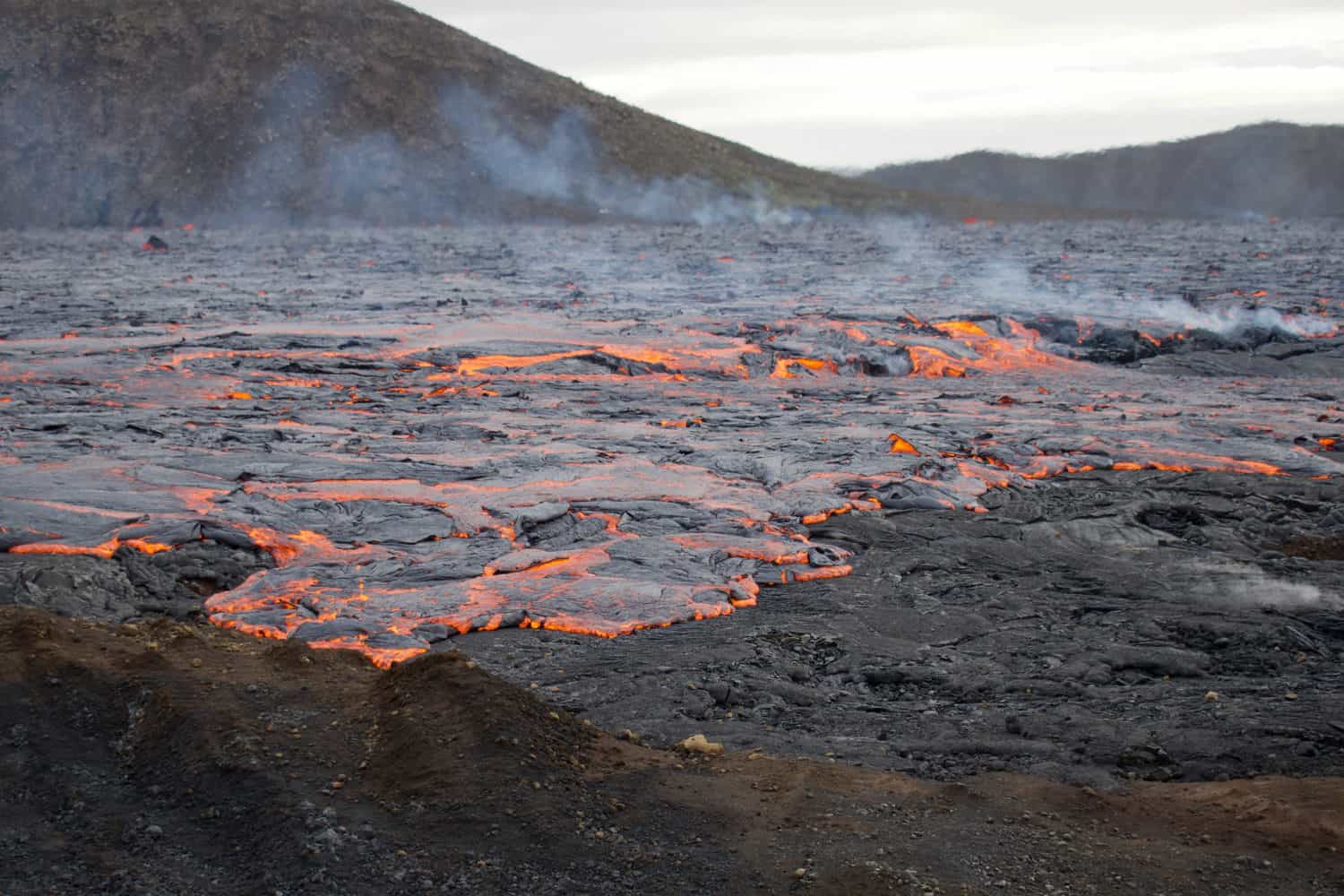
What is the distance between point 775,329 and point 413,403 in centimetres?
597

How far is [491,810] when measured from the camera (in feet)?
12.7

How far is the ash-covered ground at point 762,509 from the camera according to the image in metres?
5.30

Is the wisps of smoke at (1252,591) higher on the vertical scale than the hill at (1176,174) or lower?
lower

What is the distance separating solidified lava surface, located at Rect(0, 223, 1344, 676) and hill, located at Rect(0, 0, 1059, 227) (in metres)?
27.4

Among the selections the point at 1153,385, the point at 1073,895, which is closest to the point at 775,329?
the point at 1153,385

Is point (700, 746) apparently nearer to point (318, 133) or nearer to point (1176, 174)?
point (318, 133)

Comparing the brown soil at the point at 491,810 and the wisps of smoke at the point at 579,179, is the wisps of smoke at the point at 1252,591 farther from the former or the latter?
the wisps of smoke at the point at 579,179

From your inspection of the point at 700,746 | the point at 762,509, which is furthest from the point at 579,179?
the point at 700,746

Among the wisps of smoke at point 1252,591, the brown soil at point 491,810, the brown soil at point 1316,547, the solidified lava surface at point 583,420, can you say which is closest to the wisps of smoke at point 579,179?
the solidified lava surface at point 583,420

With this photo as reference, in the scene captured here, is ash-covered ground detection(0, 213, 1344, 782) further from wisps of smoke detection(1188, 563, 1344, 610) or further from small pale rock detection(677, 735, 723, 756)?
small pale rock detection(677, 735, 723, 756)

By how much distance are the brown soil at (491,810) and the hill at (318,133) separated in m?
46.5

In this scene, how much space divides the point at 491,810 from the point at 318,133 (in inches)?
2111

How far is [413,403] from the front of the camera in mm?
11664

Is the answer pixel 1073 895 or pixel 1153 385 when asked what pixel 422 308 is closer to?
pixel 1153 385
